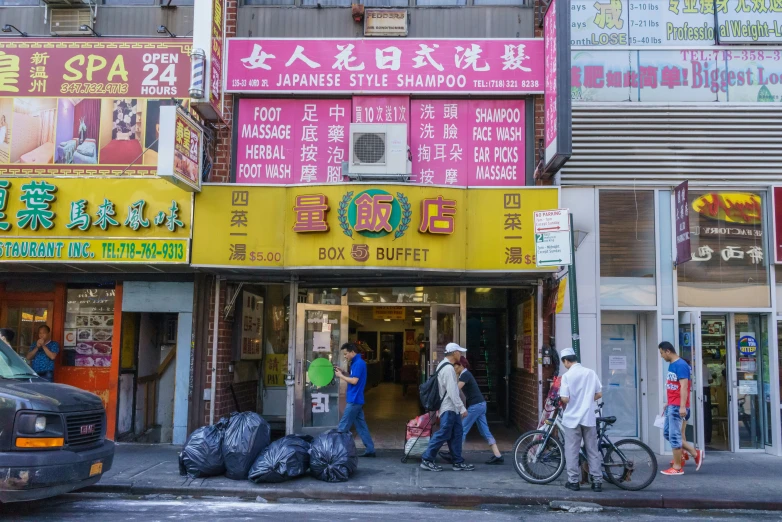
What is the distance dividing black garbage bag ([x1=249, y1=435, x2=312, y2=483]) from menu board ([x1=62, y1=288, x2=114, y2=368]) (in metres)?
4.67

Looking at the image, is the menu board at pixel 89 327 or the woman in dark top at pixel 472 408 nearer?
the woman in dark top at pixel 472 408

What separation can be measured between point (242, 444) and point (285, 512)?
1.46m

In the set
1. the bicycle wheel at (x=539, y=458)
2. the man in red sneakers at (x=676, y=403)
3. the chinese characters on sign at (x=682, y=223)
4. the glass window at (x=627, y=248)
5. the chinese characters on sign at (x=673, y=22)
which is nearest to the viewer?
the bicycle wheel at (x=539, y=458)

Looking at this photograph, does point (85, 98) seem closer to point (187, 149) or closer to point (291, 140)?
point (187, 149)

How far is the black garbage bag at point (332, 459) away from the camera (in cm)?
870

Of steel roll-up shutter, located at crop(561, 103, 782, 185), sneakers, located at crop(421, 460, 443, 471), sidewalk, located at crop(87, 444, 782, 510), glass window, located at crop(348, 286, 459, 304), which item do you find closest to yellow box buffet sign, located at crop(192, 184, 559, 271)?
steel roll-up shutter, located at crop(561, 103, 782, 185)

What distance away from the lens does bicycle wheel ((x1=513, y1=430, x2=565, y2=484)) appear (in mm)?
8844

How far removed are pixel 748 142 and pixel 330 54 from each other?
715cm

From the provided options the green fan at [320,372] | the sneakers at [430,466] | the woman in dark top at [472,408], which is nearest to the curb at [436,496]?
the sneakers at [430,466]

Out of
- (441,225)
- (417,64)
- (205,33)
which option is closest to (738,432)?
(441,225)

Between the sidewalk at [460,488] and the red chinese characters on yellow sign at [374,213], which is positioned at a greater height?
the red chinese characters on yellow sign at [374,213]

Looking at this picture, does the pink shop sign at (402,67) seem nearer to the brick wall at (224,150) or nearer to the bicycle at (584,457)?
the brick wall at (224,150)

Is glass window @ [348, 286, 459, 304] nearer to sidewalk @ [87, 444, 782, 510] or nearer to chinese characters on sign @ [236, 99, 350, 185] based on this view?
chinese characters on sign @ [236, 99, 350, 185]

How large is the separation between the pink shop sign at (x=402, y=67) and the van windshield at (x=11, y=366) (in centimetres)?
569
